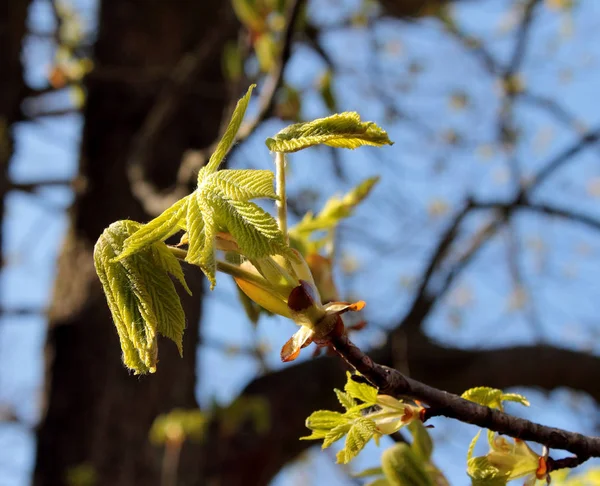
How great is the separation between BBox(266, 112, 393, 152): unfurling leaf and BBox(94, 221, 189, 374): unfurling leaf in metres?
0.12

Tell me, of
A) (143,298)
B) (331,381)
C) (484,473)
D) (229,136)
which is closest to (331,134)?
(229,136)

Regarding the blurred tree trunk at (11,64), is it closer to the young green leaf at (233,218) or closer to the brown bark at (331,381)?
the brown bark at (331,381)

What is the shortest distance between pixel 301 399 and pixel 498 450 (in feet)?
5.45

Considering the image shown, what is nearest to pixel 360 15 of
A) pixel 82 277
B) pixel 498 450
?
pixel 82 277

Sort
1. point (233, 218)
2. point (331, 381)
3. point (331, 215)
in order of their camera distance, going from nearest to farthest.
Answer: point (233, 218), point (331, 215), point (331, 381)

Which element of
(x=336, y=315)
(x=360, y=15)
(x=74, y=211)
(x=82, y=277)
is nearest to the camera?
(x=336, y=315)

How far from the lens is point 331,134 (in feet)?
1.53

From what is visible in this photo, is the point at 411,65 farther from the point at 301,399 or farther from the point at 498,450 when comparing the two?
the point at 498,450

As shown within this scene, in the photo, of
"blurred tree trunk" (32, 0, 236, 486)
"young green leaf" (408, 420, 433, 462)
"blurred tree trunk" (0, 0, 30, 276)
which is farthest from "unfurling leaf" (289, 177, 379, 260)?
"blurred tree trunk" (0, 0, 30, 276)

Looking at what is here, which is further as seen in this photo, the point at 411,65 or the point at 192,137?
the point at 411,65

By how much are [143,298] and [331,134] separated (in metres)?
0.18

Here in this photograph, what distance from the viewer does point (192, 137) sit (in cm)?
267

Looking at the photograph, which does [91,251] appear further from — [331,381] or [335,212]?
[335,212]

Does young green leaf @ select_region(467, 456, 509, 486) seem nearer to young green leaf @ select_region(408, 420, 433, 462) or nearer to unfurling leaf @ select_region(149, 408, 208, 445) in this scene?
young green leaf @ select_region(408, 420, 433, 462)
